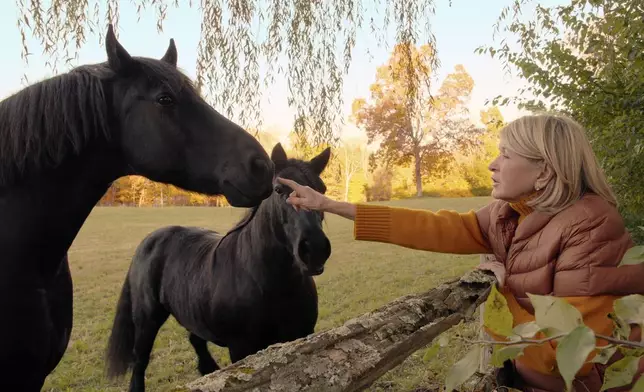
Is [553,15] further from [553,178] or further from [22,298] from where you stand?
[22,298]

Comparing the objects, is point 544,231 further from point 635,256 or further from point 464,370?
point 464,370

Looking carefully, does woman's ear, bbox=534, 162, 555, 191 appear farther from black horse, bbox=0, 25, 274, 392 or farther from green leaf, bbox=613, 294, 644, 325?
green leaf, bbox=613, 294, 644, 325

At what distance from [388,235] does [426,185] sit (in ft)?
62.8

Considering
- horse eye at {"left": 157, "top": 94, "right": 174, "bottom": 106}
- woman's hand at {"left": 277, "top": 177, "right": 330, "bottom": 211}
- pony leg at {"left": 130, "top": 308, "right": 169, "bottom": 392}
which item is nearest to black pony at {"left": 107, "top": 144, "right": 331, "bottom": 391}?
pony leg at {"left": 130, "top": 308, "right": 169, "bottom": 392}

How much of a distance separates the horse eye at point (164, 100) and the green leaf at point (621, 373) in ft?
5.81

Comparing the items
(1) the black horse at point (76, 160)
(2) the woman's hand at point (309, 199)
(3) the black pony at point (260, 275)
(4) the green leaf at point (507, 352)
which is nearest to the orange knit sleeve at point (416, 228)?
(2) the woman's hand at point (309, 199)

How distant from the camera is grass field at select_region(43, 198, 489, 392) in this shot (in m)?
5.11

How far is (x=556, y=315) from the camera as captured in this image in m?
0.47

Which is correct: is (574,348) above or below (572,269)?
above

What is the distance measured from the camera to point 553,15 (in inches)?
184

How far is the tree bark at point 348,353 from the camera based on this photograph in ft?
3.35

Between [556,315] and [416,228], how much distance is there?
4.85ft

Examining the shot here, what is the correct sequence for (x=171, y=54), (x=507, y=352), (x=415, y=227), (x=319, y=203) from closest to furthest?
(x=507, y=352)
(x=415, y=227)
(x=319, y=203)
(x=171, y=54)

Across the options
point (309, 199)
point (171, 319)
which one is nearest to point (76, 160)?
point (309, 199)
